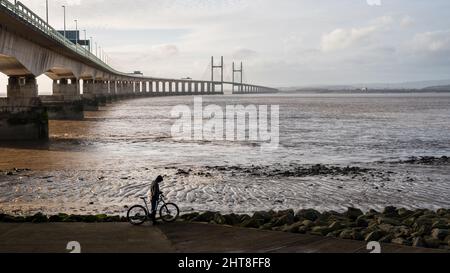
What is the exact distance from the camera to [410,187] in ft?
63.4

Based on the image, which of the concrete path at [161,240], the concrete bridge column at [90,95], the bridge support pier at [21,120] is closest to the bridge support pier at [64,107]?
the concrete bridge column at [90,95]

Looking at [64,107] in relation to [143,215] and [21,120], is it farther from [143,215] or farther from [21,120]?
[143,215]

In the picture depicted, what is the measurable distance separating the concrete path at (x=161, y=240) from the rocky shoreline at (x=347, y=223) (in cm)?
65

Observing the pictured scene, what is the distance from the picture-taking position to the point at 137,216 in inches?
431

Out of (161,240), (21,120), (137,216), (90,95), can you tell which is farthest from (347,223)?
(90,95)

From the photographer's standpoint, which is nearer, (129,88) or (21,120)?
(21,120)

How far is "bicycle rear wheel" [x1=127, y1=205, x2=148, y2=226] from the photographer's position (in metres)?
10.9

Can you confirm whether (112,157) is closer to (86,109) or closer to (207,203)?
(207,203)

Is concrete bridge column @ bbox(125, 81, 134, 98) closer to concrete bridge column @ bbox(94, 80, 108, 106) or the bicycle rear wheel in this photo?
concrete bridge column @ bbox(94, 80, 108, 106)

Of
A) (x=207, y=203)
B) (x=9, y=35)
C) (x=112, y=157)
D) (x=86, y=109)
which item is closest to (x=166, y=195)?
(x=207, y=203)

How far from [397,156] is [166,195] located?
52.8ft

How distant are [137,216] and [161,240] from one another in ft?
4.90

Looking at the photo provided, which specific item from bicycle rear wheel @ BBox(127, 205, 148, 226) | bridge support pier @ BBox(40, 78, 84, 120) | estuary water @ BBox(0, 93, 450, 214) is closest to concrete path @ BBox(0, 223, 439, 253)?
bicycle rear wheel @ BBox(127, 205, 148, 226)
